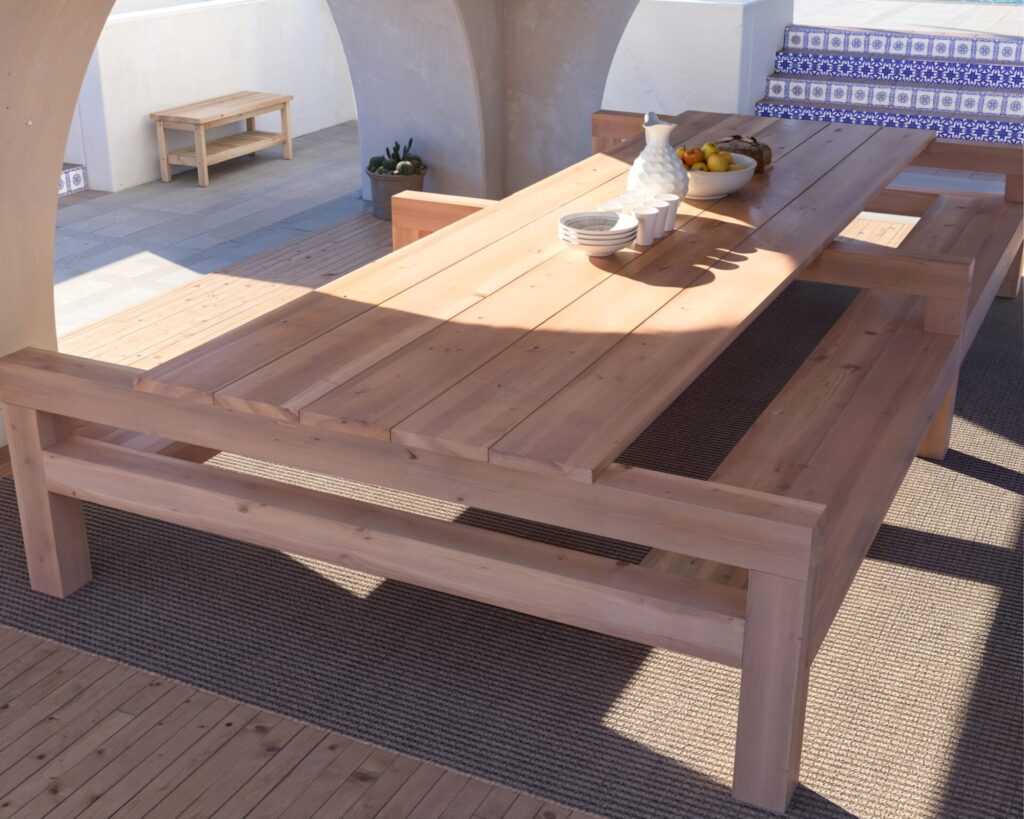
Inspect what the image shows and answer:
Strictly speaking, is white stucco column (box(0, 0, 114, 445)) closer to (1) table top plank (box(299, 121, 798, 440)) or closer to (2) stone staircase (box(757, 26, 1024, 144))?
(1) table top plank (box(299, 121, 798, 440))

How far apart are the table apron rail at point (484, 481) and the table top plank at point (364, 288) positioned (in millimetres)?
142

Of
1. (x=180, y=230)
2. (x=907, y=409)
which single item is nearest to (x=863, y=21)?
(x=180, y=230)

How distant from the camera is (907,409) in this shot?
365 cm

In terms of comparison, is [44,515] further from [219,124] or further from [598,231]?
[219,124]

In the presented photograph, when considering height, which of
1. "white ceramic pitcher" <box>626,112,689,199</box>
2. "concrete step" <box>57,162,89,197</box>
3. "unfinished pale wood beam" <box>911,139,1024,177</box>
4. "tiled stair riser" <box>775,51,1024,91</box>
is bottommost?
"concrete step" <box>57,162,89,197</box>

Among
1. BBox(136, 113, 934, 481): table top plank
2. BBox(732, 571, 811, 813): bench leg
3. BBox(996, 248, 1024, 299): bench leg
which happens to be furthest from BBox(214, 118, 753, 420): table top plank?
BBox(996, 248, 1024, 299): bench leg

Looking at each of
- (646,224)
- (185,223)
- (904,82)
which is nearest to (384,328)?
(646,224)

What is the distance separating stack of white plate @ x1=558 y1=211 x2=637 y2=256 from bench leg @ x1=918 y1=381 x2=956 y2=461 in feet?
4.39

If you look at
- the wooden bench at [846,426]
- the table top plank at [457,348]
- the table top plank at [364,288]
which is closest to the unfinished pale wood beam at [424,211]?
the wooden bench at [846,426]

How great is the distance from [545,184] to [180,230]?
3553 mm

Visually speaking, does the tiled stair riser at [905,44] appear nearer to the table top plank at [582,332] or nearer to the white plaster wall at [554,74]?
the white plaster wall at [554,74]

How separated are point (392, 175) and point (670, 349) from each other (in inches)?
181

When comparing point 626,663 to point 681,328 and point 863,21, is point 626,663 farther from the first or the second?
point 863,21

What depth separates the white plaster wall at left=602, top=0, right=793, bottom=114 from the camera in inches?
347
